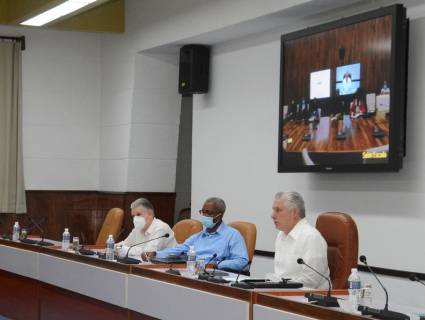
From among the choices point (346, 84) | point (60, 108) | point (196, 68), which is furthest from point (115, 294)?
point (60, 108)

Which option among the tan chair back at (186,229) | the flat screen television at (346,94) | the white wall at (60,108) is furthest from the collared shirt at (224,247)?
the white wall at (60,108)

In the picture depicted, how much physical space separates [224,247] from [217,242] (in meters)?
0.09

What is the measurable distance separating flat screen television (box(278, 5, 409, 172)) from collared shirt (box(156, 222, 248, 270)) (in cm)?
106

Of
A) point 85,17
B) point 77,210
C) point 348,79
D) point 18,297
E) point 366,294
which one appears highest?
point 85,17

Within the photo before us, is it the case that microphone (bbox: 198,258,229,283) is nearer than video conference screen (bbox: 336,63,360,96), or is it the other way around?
microphone (bbox: 198,258,229,283)

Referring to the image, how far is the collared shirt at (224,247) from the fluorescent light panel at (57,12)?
2813mm

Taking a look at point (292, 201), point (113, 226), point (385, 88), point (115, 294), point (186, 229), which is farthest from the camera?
point (113, 226)

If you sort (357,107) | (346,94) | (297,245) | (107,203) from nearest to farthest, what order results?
(297,245) → (357,107) → (346,94) → (107,203)

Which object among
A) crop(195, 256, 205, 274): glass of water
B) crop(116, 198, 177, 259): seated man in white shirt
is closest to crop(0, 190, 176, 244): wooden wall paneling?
crop(116, 198, 177, 259): seated man in white shirt

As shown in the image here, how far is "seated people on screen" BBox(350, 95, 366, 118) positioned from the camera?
6242mm

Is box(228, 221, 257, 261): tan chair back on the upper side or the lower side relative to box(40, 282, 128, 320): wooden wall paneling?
upper

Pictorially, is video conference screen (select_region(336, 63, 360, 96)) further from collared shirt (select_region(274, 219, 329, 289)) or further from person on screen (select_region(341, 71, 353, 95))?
collared shirt (select_region(274, 219, 329, 289))

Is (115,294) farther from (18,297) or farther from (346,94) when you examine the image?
(346,94)

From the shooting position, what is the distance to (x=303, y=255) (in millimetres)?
4949
